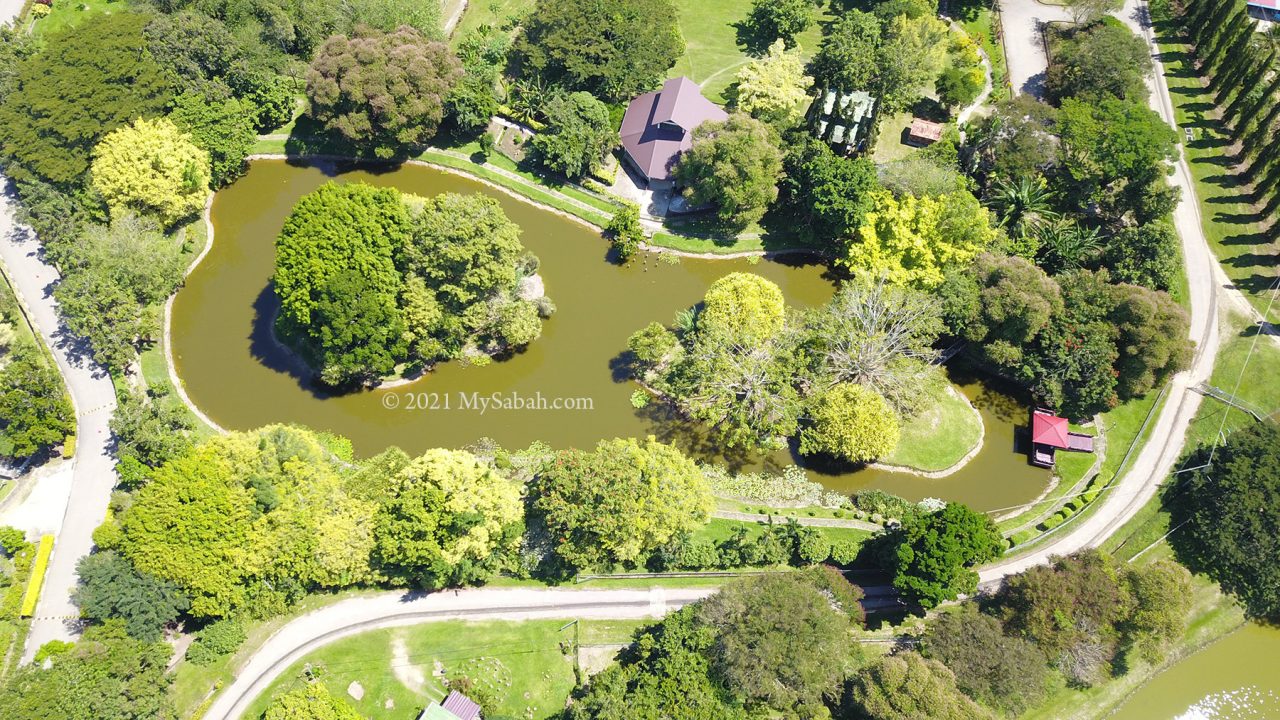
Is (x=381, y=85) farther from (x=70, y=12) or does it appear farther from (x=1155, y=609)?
(x=1155, y=609)

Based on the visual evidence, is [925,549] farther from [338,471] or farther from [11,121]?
[11,121]

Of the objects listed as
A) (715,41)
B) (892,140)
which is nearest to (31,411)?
(715,41)


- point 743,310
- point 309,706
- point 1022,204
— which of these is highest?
point 1022,204

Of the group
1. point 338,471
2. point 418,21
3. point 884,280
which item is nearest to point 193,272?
point 338,471

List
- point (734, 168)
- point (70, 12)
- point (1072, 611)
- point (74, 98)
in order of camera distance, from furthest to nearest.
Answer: point (70, 12) → point (74, 98) → point (734, 168) → point (1072, 611)

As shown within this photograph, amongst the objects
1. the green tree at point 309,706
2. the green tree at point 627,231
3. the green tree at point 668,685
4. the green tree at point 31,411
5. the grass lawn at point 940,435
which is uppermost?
the green tree at point 627,231

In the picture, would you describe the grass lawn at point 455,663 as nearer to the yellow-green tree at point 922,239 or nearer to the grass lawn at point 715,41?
the yellow-green tree at point 922,239

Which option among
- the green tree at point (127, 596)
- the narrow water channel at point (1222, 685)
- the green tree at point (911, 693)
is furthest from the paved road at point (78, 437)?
the narrow water channel at point (1222, 685)
